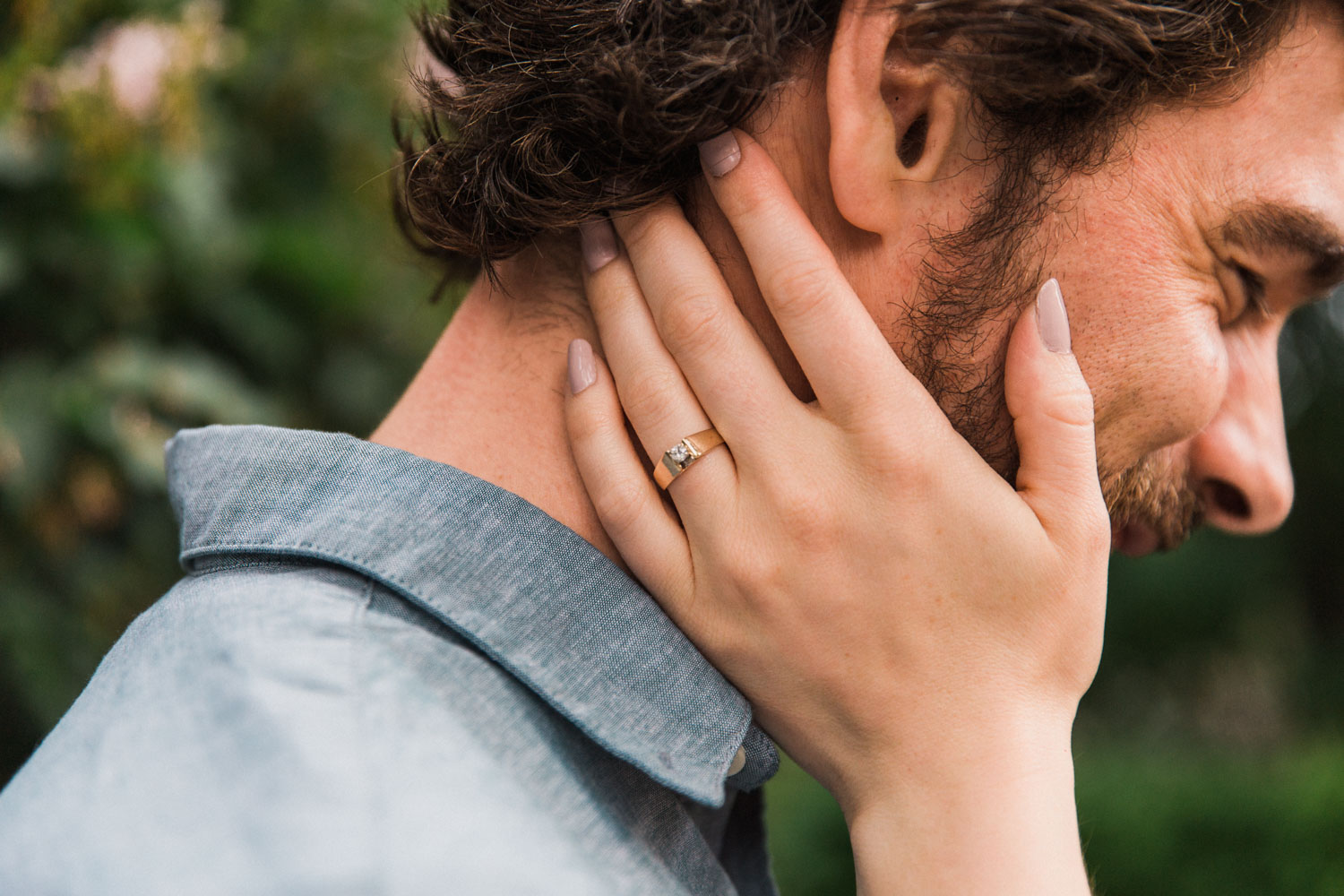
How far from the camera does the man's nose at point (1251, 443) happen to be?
1.50 meters

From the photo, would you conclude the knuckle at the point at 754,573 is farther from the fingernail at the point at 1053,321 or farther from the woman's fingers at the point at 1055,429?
the fingernail at the point at 1053,321

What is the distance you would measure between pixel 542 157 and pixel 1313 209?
3.21 feet

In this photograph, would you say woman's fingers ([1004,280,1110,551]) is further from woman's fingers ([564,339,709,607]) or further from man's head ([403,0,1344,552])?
woman's fingers ([564,339,709,607])

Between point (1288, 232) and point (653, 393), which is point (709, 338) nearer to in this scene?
point (653, 393)

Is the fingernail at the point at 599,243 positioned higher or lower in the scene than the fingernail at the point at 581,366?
higher

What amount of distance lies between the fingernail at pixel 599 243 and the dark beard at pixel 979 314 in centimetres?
39

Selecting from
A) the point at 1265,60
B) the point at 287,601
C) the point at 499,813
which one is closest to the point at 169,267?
the point at 287,601

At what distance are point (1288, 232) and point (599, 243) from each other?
889mm

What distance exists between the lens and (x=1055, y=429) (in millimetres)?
1151

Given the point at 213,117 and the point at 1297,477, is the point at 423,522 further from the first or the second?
the point at 1297,477

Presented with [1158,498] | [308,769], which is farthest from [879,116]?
[308,769]

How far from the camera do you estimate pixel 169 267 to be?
101 inches

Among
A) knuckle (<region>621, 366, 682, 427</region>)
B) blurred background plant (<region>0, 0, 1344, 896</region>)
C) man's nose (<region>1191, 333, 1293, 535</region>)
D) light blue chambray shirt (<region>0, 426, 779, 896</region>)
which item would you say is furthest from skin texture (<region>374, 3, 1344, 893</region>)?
blurred background plant (<region>0, 0, 1344, 896</region>)

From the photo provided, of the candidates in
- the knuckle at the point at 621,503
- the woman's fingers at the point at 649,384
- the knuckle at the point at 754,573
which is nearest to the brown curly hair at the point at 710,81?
the woman's fingers at the point at 649,384
